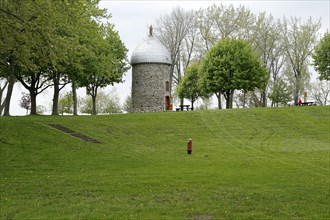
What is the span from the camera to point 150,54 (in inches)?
2037

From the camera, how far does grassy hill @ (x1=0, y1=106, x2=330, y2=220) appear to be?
407 inches

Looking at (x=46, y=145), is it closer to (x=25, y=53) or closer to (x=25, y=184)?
(x=25, y=53)

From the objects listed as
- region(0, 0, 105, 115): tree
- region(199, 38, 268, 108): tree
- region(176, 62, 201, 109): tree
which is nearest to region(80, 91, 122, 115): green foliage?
region(176, 62, 201, 109): tree

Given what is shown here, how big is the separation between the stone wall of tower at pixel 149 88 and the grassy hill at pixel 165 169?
1457cm

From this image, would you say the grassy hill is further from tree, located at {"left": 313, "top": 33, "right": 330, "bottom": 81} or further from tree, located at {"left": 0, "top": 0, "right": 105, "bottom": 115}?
tree, located at {"left": 313, "top": 33, "right": 330, "bottom": 81}

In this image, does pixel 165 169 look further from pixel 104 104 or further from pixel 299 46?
pixel 104 104

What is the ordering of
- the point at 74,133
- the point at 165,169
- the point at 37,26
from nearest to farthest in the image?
the point at 165,169 < the point at 37,26 < the point at 74,133

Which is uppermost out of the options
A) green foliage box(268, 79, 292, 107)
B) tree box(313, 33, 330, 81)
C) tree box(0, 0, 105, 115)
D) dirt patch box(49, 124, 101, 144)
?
tree box(313, 33, 330, 81)

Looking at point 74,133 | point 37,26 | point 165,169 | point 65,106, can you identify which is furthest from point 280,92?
point 37,26

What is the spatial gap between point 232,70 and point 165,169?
117 feet

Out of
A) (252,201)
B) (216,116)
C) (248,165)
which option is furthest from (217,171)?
(216,116)

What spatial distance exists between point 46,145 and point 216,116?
1900cm

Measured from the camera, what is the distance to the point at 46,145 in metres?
23.1

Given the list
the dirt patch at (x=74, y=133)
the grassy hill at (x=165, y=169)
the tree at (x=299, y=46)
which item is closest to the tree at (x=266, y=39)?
the tree at (x=299, y=46)
